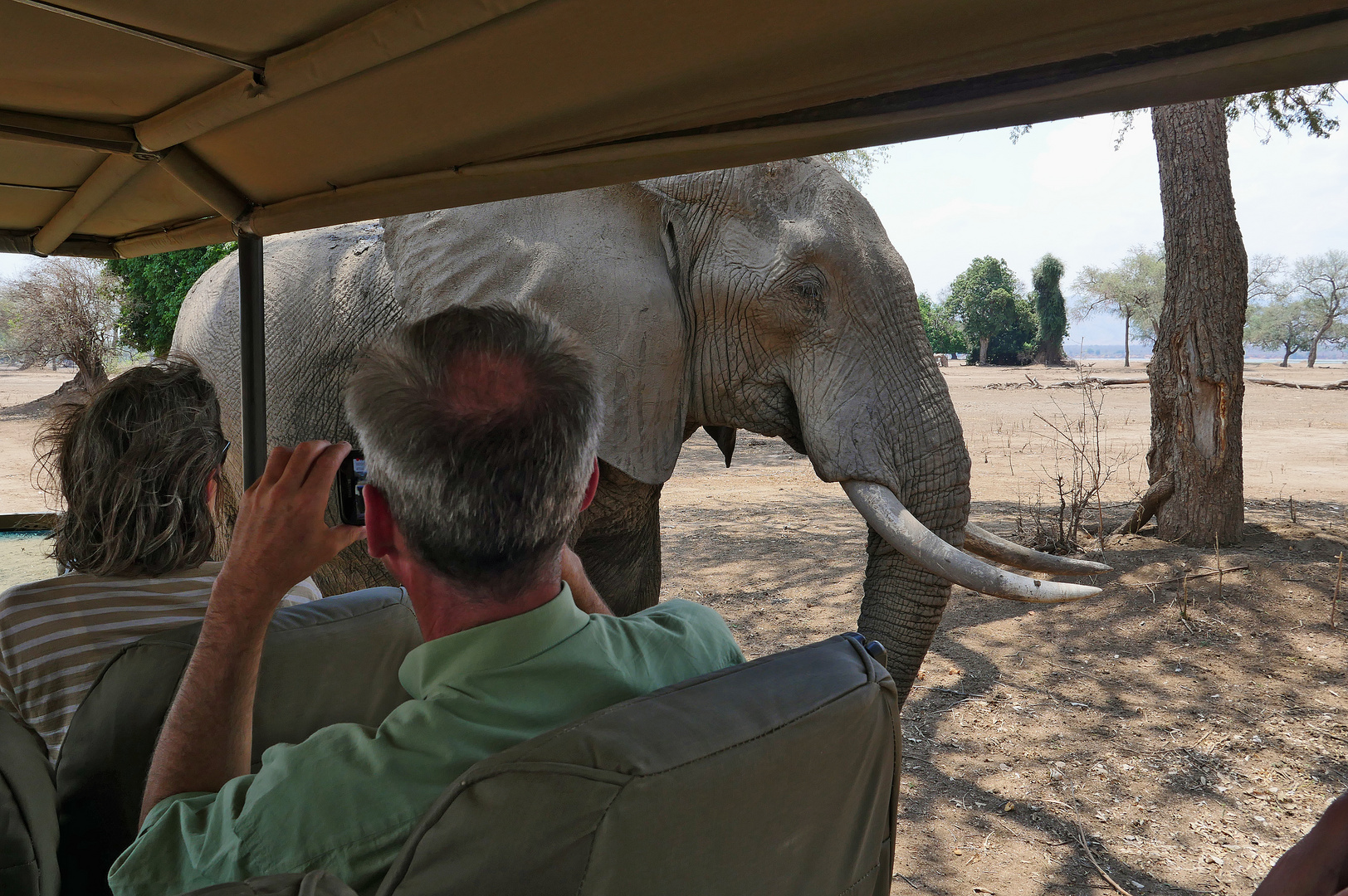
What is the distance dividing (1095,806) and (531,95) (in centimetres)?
354

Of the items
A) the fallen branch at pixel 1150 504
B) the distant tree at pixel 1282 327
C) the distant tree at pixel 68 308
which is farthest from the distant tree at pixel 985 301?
the fallen branch at pixel 1150 504

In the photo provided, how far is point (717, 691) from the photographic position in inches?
42.4

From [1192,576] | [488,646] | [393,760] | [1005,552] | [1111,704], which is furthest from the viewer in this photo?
[1192,576]

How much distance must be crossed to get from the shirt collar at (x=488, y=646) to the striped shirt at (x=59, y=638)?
0.73m

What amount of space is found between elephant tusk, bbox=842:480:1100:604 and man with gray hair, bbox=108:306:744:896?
204 cm

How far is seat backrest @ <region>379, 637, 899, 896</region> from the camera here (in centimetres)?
93

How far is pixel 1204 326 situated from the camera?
7074mm

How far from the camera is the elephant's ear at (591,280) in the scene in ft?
11.7

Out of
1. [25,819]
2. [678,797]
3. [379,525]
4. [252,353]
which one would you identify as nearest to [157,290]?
[252,353]

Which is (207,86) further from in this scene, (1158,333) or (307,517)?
(1158,333)

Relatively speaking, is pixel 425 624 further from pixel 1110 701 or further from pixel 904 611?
pixel 1110 701

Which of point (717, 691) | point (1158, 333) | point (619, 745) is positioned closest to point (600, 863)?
point (619, 745)

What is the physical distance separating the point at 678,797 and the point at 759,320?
9.78ft

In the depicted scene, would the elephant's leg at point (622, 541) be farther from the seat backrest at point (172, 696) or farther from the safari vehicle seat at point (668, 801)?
the safari vehicle seat at point (668, 801)
